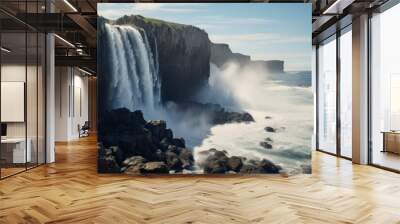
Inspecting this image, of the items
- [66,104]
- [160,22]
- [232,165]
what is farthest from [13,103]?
[66,104]

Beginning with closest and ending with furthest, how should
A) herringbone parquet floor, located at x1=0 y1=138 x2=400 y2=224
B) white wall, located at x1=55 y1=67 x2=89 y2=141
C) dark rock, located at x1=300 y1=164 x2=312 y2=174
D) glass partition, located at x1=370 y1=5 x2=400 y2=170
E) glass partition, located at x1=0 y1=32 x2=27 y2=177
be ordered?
herringbone parquet floor, located at x1=0 y1=138 x2=400 y2=224
glass partition, located at x1=0 y1=32 x2=27 y2=177
dark rock, located at x1=300 y1=164 x2=312 y2=174
glass partition, located at x1=370 y1=5 x2=400 y2=170
white wall, located at x1=55 y1=67 x2=89 y2=141

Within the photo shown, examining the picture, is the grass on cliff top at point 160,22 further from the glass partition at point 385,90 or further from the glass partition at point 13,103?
the glass partition at point 385,90

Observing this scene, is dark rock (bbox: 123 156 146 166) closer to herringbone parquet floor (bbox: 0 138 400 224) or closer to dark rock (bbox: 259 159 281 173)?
herringbone parquet floor (bbox: 0 138 400 224)

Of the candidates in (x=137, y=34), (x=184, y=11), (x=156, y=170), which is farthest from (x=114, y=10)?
(x=156, y=170)

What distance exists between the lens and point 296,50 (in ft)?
21.0

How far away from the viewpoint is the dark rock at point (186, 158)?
6.34 meters

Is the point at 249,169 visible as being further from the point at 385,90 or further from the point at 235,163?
the point at 385,90

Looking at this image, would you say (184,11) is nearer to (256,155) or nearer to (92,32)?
(256,155)

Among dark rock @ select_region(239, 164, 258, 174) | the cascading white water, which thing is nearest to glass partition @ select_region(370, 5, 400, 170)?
dark rock @ select_region(239, 164, 258, 174)

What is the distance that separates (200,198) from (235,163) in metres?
1.75

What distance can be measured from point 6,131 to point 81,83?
35.7 feet

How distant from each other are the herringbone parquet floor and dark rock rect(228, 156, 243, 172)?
0.30 metres

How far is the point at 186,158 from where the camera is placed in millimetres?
6352

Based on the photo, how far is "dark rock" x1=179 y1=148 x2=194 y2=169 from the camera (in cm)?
634
